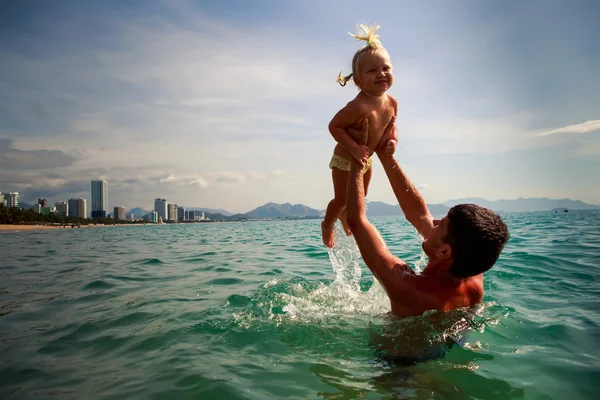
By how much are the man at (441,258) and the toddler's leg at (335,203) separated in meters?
0.63

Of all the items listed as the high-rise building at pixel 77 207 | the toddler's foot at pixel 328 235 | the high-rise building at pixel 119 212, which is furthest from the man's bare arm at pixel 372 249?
the high-rise building at pixel 119 212

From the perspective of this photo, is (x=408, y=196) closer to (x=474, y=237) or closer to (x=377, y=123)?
(x=377, y=123)

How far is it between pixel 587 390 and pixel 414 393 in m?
1.37

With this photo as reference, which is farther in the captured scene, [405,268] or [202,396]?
[405,268]

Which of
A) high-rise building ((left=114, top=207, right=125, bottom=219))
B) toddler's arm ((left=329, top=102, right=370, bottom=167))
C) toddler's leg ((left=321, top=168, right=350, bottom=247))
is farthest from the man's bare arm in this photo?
high-rise building ((left=114, top=207, right=125, bottom=219))

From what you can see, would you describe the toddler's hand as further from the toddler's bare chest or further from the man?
the man

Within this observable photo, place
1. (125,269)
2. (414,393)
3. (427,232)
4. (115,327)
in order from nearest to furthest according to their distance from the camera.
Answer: (414,393), (427,232), (115,327), (125,269)

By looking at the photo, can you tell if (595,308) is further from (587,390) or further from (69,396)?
(69,396)

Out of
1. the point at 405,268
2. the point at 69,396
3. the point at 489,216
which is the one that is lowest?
the point at 69,396

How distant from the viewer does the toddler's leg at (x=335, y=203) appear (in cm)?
457

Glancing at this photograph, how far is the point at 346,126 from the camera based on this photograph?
4188mm

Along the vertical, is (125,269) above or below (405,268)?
below

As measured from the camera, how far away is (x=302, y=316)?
5.04m

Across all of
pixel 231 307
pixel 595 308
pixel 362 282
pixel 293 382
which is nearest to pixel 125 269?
pixel 231 307
